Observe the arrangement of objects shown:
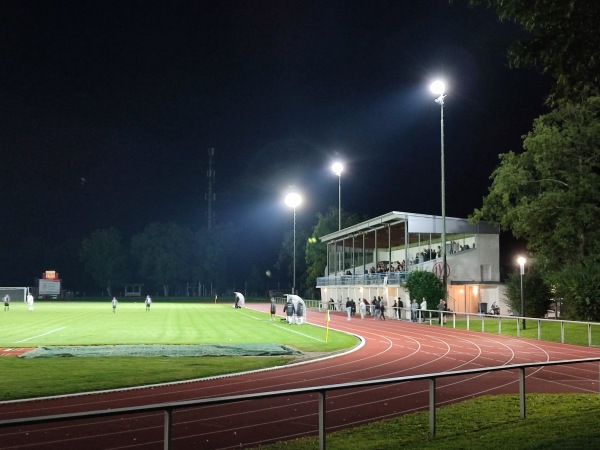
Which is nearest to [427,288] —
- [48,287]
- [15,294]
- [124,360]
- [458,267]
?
[458,267]

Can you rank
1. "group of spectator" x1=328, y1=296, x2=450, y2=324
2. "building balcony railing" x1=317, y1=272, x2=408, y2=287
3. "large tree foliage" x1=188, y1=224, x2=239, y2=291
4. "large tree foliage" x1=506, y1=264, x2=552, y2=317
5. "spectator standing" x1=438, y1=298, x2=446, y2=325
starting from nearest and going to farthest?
"spectator standing" x1=438, y1=298, x2=446, y2=325, "group of spectator" x1=328, y1=296, x2=450, y2=324, "large tree foliage" x1=506, y1=264, x2=552, y2=317, "building balcony railing" x1=317, y1=272, x2=408, y2=287, "large tree foliage" x1=188, y1=224, x2=239, y2=291

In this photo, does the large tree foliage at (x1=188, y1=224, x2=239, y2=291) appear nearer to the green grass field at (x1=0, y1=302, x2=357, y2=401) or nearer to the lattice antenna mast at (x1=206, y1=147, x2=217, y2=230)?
the lattice antenna mast at (x1=206, y1=147, x2=217, y2=230)

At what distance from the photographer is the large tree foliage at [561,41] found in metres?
11.2

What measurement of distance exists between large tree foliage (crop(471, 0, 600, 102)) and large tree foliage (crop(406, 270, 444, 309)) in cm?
2712

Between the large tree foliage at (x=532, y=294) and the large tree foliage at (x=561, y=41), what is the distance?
81.7 feet

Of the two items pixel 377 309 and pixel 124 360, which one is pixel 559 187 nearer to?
pixel 377 309

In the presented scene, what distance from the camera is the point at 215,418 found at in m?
9.91

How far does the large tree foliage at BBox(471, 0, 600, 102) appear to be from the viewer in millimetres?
11238

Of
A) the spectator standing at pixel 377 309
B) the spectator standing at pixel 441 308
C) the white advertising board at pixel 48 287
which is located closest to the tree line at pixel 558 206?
the spectator standing at pixel 441 308

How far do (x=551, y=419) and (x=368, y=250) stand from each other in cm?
6252

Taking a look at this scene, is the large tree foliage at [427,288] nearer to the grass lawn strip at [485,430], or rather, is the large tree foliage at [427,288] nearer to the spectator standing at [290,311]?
the spectator standing at [290,311]

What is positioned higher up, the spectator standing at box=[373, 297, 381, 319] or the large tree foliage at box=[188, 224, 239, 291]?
the large tree foliage at box=[188, 224, 239, 291]

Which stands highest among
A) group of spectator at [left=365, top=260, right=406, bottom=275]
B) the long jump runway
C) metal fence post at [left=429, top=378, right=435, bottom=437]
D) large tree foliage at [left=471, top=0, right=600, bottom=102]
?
large tree foliage at [left=471, top=0, right=600, bottom=102]

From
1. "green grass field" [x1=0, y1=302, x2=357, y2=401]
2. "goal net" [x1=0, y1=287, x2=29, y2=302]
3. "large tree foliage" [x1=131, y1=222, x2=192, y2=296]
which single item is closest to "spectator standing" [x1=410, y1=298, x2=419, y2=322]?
"green grass field" [x1=0, y1=302, x2=357, y2=401]
